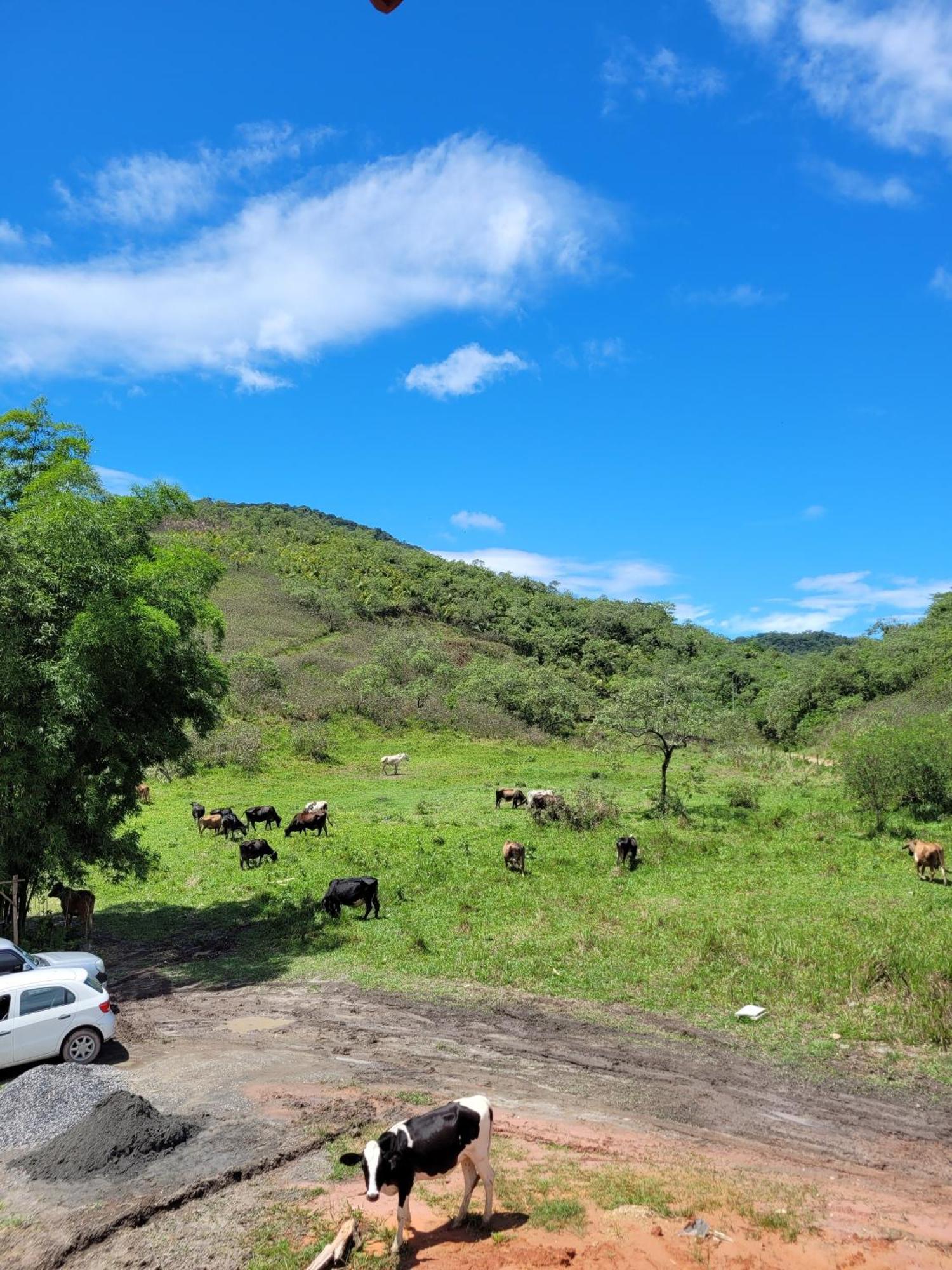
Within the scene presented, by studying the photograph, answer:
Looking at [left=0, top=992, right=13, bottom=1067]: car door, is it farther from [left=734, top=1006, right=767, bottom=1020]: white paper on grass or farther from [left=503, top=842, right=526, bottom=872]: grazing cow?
[left=503, top=842, right=526, bottom=872]: grazing cow

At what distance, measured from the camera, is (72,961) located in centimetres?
1406

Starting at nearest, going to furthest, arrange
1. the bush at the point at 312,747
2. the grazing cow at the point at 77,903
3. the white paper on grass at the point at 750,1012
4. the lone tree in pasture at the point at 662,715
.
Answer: the white paper on grass at the point at 750,1012
the grazing cow at the point at 77,903
the lone tree in pasture at the point at 662,715
the bush at the point at 312,747

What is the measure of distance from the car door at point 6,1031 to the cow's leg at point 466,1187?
7515 mm

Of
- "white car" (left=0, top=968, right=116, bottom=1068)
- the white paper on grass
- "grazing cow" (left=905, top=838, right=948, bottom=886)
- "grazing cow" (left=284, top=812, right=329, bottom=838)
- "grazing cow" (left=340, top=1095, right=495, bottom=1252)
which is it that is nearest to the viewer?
"grazing cow" (left=340, top=1095, right=495, bottom=1252)

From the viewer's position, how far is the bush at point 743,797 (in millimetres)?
31562

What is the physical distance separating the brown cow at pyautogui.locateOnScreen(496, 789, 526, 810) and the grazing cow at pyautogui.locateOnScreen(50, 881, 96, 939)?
56.6ft

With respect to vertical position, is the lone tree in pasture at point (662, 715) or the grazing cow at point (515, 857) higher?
the lone tree in pasture at point (662, 715)

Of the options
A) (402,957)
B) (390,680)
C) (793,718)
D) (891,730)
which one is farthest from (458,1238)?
(793,718)

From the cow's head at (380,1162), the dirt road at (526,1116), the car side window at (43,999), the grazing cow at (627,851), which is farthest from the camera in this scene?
the grazing cow at (627,851)

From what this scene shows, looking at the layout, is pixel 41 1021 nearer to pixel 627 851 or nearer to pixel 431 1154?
pixel 431 1154

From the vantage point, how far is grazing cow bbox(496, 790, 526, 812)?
3416 cm

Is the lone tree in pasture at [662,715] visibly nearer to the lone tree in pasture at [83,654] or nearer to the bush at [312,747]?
the lone tree in pasture at [83,654]

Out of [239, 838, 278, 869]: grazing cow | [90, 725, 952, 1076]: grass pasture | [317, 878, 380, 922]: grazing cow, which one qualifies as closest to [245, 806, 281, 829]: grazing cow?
[90, 725, 952, 1076]: grass pasture

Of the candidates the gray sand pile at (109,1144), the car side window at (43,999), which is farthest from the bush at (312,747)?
the gray sand pile at (109,1144)
